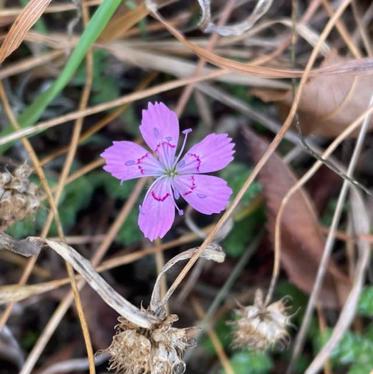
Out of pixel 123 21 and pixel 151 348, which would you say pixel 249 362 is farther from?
pixel 123 21

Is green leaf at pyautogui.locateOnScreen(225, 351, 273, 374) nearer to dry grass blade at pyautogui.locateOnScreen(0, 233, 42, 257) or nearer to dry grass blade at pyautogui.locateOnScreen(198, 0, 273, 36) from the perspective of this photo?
dry grass blade at pyautogui.locateOnScreen(0, 233, 42, 257)

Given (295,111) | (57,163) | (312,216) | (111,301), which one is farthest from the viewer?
(57,163)

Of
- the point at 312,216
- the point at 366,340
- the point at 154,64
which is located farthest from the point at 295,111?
the point at 366,340

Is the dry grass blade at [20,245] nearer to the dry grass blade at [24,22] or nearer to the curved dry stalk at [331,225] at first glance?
the dry grass blade at [24,22]

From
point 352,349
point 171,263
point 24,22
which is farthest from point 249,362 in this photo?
point 24,22

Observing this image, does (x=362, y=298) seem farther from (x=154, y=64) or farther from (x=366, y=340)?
(x=154, y=64)

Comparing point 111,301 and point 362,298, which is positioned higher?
point 111,301
